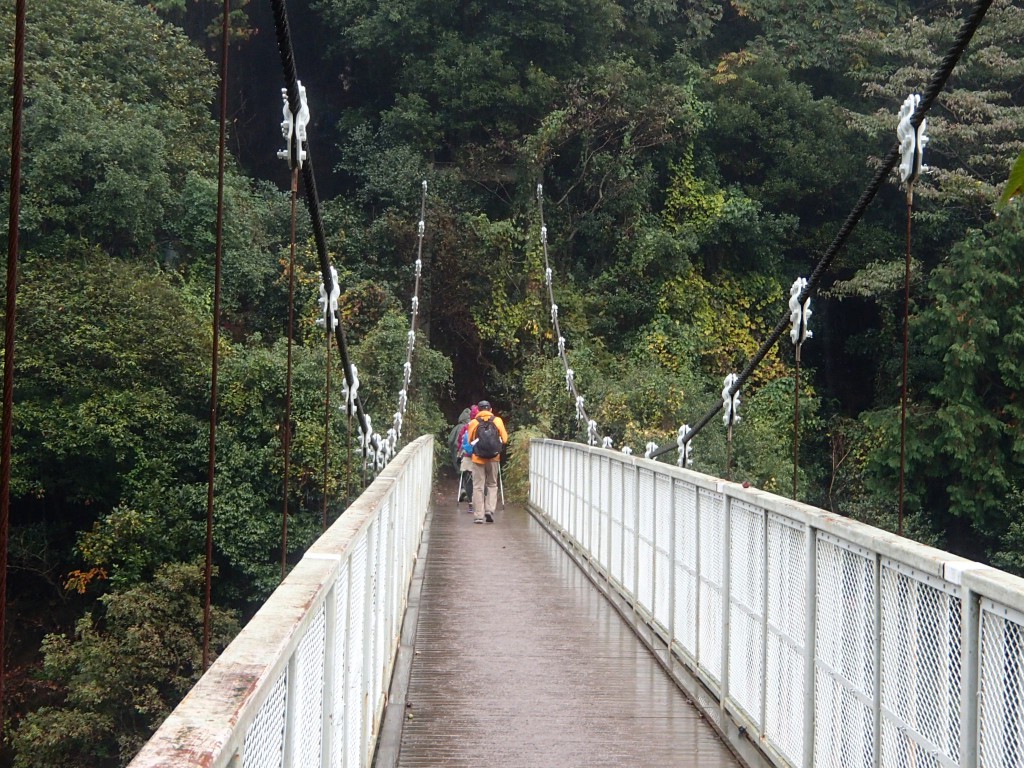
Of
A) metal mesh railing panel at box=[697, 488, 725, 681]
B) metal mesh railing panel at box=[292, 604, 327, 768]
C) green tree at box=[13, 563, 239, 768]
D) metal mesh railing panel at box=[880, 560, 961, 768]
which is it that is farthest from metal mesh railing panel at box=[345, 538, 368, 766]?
green tree at box=[13, 563, 239, 768]

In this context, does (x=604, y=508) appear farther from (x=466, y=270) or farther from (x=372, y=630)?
(x=466, y=270)

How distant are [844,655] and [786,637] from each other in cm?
50

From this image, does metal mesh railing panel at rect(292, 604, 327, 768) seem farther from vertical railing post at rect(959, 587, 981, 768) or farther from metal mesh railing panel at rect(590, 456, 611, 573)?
metal mesh railing panel at rect(590, 456, 611, 573)

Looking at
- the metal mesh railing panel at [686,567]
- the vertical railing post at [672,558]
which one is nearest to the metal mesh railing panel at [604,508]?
the vertical railing post at [672,558]

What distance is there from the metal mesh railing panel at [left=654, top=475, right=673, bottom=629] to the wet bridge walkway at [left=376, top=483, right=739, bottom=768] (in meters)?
0.19

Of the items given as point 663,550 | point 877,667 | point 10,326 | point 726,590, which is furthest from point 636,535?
point 10,326

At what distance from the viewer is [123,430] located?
48.8 feet

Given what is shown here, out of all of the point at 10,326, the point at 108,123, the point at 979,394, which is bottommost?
the point at 10,326

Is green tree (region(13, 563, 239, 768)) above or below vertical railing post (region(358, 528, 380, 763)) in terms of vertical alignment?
below

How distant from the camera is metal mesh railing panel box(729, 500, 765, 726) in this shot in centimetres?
378

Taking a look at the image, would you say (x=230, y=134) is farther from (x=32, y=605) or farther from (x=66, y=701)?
(x=66, y=701)

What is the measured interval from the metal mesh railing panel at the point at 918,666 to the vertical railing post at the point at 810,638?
50 cm

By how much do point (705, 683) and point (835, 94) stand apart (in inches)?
761

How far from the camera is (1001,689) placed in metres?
2.02
